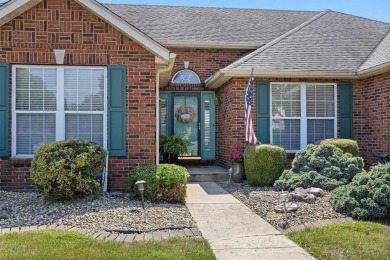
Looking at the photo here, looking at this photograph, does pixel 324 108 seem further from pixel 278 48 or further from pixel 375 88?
pixel 278 48

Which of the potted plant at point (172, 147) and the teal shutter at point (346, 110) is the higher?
the teal shutter at point (346, 110)

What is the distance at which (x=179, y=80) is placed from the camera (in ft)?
40.6

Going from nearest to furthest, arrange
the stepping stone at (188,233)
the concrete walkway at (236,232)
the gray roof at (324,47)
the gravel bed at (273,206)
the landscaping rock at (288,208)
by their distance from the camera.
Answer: the concrete walkway at (236,232) → the stepping stone at (188,233) → the gravel bed at (273,206) → the landscaping rock at (288,208) → the gray roof at (324,47)

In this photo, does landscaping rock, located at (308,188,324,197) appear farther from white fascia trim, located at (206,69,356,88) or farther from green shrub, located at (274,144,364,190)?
white fascia trim, located at (206,69,356,88)

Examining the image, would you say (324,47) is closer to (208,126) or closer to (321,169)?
(208,126)

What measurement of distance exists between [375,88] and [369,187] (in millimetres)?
4938

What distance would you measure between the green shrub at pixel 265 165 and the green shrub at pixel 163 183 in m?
2.53

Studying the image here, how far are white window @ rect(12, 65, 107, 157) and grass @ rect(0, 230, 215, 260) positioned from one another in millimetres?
3305

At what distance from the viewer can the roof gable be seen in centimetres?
710

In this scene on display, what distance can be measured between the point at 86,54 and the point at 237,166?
4537 millimetres

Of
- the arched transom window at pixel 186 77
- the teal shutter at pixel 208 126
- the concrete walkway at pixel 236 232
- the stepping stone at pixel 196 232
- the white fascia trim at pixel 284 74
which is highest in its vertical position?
the arched transom window at pixel 186 77

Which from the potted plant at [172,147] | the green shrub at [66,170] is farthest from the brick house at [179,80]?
the green shrub at [66,170]

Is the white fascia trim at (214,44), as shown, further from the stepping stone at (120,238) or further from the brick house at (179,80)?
the stepping stone at (120,238)

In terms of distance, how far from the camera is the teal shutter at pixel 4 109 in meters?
7.39
